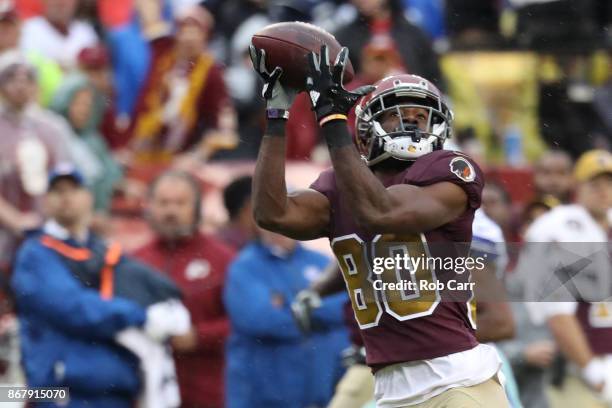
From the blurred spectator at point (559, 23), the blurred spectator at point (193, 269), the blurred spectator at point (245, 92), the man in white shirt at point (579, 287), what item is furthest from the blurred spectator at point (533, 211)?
the blurred spectator at point (559, 23)

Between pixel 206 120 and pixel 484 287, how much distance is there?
4639mm

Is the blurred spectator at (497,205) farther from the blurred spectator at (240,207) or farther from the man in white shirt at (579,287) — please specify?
the blurred spectator at (240,207)

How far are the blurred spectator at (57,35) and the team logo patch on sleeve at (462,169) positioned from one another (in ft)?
19.0

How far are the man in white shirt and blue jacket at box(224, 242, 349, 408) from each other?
109cm

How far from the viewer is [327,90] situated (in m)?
4.96

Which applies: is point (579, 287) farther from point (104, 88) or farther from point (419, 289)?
point (104, 88)

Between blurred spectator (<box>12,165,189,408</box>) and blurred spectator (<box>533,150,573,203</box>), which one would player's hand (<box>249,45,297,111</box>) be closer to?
blurred spectator (<box>12,165,189,408</box>)

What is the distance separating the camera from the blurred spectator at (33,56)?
9.91 m

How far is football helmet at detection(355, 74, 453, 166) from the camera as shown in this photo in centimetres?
521

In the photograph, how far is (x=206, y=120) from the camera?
10.4 metres

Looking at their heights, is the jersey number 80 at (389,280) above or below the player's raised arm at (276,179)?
below

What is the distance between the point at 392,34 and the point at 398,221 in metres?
5.83

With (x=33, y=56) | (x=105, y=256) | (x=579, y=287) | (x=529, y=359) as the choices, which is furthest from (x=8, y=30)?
(x=579, y=287)

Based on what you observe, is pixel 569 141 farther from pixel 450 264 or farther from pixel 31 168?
pixel 450 264
